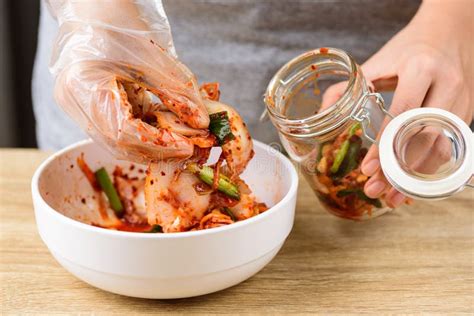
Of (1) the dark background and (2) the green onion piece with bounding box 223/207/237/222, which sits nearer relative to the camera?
(2) the green onion piece with bounding box 223/207/237/222

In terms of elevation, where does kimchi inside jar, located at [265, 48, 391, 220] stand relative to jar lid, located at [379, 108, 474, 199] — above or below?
below

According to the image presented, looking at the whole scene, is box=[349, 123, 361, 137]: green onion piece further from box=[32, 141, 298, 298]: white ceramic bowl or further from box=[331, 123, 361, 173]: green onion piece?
box=[32, 141, 298, 298]: white ceramic bowl

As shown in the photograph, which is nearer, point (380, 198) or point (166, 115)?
point (166, 115)

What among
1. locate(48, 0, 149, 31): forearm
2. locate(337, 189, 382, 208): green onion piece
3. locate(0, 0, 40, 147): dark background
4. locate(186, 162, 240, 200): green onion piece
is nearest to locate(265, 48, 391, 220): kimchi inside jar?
locate(337, 189, 382, 208): green onion piece

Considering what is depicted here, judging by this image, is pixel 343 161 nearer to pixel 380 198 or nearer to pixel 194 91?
pixel 380 198

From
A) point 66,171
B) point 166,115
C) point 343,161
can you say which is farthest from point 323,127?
point 66,171

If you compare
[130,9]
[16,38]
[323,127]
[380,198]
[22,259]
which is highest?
[130,9]

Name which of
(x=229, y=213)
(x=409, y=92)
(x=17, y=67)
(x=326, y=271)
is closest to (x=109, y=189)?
(x=229, y=213)
